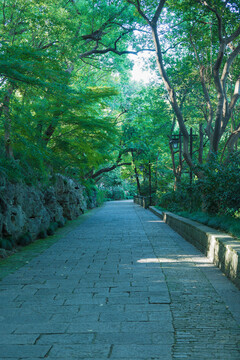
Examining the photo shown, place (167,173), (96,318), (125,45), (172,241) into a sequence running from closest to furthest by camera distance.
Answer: (96,318) < (172,241) < (125,45) < (167,173)

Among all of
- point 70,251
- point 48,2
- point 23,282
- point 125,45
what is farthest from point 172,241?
point 125,45

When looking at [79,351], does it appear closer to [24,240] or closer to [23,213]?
[24,240]

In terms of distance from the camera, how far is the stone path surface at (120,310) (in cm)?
332

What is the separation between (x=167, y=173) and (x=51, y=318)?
3038 centimetres

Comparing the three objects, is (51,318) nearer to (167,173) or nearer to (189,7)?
(189,7)

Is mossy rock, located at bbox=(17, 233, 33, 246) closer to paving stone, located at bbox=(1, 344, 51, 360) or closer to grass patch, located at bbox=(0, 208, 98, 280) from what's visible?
grass patch, located at bbox=(0, 208, 98, 280)

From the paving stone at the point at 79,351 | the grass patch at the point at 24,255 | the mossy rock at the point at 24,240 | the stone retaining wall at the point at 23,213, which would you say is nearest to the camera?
the paving stone at the point at 79,351

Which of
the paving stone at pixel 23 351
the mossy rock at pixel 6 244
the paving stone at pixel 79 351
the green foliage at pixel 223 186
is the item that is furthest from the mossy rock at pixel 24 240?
the paving stone at pixel 79 351

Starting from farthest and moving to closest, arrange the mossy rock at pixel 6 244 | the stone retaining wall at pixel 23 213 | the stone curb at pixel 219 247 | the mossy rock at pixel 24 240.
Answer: the mossy rock at pixel 24 240 < the stone retaining wall at pixel 23 213 < the mossy rock at pixel 6 244 < the stone curb at pixel 219 247

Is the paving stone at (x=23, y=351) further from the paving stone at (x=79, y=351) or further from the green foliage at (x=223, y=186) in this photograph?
the green foliage at (x=223, y=186)

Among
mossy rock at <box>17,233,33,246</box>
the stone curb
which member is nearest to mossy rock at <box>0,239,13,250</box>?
mossy rock at <box>17,233,33,246</box>

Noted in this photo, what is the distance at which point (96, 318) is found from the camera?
A: 413 cm

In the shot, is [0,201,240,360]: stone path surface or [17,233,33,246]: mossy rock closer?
[0,201,240,360]: stone path surface

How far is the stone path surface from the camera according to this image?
10.9ft
